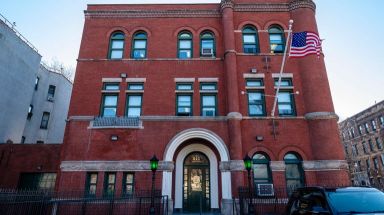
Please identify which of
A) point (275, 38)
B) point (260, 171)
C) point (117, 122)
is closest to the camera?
point (260, 171)

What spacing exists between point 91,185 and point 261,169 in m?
10.0

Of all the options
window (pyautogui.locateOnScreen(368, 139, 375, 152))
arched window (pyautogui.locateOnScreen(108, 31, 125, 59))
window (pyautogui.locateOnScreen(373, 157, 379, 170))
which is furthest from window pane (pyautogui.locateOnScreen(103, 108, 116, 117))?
window (pyautogui.locateOnScreen(373, 157, 379, 170))

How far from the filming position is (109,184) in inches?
575

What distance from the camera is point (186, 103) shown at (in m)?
16.3

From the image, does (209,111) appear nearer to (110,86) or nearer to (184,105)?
(184,105)

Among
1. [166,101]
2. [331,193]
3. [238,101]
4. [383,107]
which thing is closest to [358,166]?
[383,107]

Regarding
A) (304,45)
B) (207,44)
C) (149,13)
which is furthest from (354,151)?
(149,13)

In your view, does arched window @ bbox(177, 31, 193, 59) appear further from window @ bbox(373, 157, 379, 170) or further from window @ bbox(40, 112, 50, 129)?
window @ bbox(373, 157, 379, 170)

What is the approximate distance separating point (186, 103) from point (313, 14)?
11.2 meters

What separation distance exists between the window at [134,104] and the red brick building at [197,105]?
6 centimetres

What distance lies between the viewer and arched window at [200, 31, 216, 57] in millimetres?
17322

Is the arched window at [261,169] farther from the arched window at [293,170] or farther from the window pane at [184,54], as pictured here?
the window pane at [184,54]

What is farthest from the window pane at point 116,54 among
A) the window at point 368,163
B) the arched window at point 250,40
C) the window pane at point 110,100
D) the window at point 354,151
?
the window at point 354,151

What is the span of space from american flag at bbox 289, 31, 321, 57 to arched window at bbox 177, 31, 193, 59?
22.3 ft
